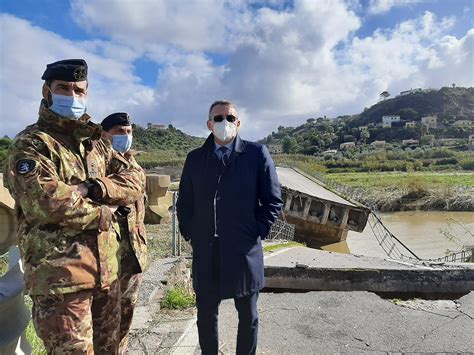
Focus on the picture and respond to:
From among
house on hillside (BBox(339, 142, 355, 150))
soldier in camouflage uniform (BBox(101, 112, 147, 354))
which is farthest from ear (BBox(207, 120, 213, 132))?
house on hillside (BBox(339, 142, 355, 150))

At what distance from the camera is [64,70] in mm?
1984

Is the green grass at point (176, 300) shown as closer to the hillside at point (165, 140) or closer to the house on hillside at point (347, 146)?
the hillside at point (165, 140)

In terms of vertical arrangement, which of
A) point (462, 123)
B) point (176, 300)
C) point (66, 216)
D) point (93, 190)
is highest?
point (462, 123)

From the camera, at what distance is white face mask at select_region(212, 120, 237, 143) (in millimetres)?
2662

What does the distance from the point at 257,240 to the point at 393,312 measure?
97.2 inches

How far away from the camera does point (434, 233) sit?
20.2 meters

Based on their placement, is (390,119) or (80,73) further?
(390,119)

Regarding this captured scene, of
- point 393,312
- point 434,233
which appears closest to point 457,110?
point 434,233

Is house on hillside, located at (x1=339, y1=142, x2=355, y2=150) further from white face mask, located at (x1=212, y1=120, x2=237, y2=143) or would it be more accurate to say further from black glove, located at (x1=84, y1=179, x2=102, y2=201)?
black glove, located at (x1=84, y1=179, x2=102, y2=201)

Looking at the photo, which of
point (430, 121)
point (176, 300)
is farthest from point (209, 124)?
point (430, 121)

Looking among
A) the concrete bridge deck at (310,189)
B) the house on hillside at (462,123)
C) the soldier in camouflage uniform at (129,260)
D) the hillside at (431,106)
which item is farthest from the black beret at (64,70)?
the hillside at (431,106)

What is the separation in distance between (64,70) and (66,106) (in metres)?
0.18

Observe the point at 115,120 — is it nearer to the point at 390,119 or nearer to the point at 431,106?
the point at 390,119

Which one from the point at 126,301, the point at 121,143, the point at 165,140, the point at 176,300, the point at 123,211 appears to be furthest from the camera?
the point at 165,140
